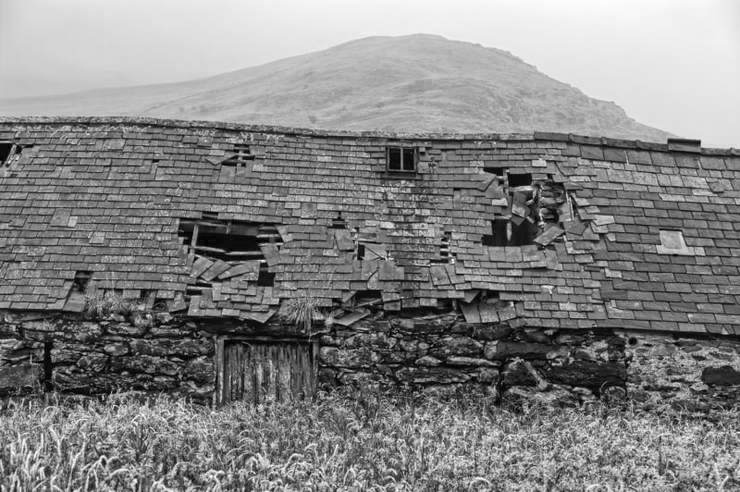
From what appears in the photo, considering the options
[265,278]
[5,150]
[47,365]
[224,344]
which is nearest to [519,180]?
[265,278]

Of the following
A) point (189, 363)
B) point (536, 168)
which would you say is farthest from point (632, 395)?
point (189, 363)

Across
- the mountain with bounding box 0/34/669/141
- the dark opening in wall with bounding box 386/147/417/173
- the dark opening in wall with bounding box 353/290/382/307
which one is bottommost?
the dark opening in wall with bounding box 353/290/382/307

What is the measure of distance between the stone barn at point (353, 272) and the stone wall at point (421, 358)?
0.10 feet

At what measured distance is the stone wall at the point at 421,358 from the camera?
10320mm

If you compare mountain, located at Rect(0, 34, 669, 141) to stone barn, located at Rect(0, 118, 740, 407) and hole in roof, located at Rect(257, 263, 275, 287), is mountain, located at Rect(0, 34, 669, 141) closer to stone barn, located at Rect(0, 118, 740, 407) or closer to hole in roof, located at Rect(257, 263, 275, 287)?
stone barn, located at Rect(0, 118, 740, 407)

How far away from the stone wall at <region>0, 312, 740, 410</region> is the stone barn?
3 cm

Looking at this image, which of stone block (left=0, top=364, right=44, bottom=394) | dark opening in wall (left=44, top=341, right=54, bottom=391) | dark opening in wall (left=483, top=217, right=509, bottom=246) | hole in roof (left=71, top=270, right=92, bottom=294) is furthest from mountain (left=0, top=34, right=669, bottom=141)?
stone block (left=0, top=364, right=44, bottom=394)

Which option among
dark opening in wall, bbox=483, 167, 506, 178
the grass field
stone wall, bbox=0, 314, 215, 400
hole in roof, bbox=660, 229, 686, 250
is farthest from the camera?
dark opening in wall, bbox=483, 167, 506, 178

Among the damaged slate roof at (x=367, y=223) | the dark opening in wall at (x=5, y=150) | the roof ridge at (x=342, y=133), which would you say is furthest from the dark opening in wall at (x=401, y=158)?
the dark opening in wall at (x=5, y=150)

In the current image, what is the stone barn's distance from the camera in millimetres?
10352

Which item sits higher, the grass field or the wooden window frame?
the wooden window frame

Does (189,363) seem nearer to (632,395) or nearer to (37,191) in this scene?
(37,191)

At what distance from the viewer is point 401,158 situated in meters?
12.4

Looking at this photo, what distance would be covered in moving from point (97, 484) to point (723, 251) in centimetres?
1008
